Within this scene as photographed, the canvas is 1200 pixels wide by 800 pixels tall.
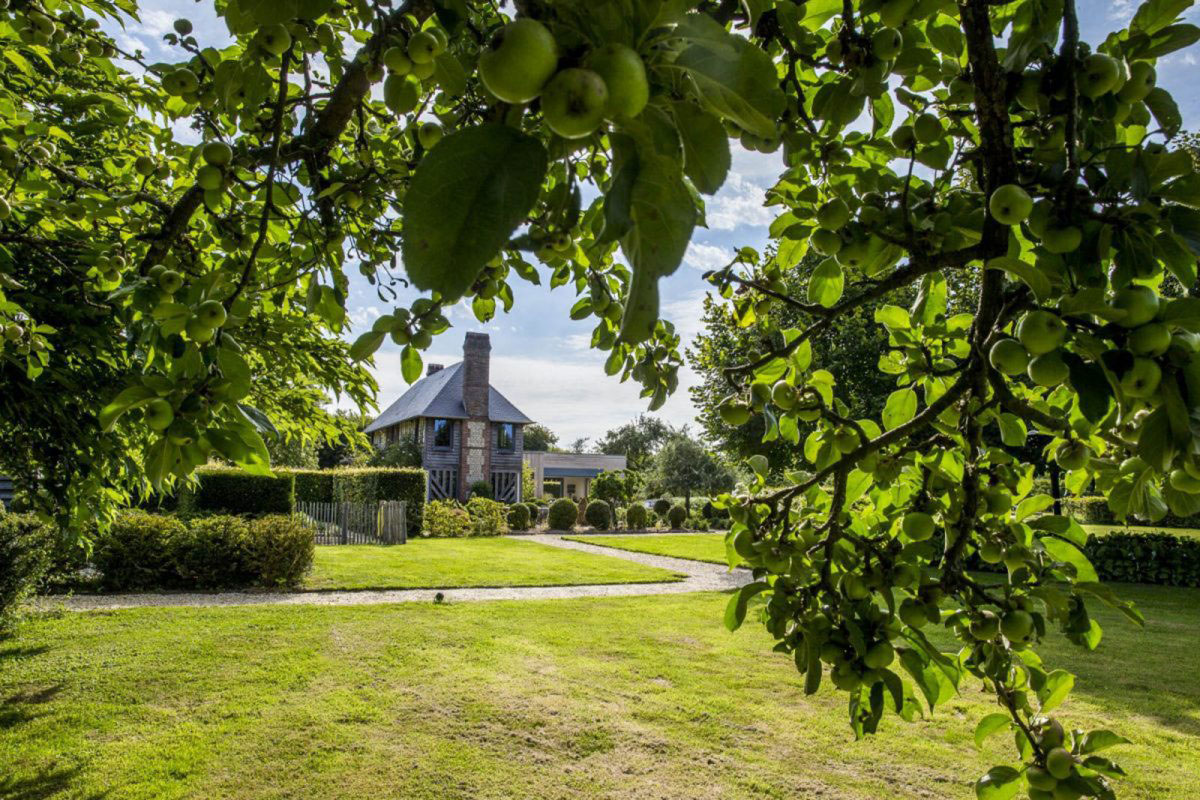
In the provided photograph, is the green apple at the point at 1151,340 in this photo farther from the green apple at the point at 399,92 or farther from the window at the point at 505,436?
the window at the point at 505,436

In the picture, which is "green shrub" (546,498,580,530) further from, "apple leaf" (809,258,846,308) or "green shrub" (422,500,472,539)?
"apple leaf" (809,258,846,308)

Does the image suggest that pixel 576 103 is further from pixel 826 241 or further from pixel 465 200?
pixel 826 241

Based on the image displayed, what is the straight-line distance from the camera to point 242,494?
1483 cm

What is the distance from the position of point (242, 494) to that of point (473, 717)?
12099 millimetres

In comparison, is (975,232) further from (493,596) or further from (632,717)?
(493,596)

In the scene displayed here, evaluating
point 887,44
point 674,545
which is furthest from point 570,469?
point 887,44

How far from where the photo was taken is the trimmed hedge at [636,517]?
26922 millimetres

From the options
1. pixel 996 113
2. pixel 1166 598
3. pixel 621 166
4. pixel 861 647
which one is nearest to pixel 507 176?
pixel 621 166

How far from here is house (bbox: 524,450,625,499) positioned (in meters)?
46.6

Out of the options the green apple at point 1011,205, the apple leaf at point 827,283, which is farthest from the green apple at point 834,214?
the green apple at point 1011,205

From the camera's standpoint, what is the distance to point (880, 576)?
1.43 m

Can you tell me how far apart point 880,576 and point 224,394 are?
1.35 meters

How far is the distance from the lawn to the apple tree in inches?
131

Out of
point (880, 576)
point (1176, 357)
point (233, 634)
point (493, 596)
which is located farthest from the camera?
point (493, 596)
